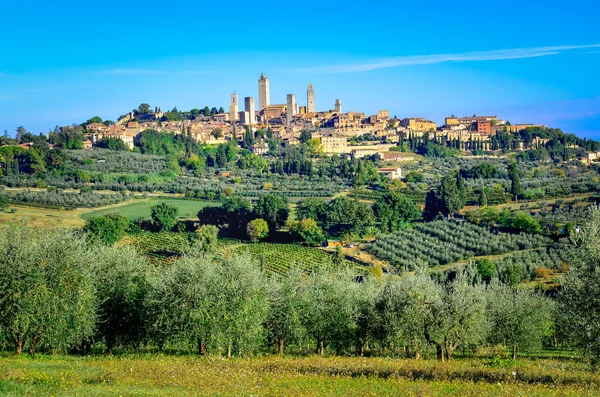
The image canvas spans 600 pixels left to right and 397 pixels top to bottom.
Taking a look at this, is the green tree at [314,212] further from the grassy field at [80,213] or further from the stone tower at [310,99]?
the stone tower at [310,99]

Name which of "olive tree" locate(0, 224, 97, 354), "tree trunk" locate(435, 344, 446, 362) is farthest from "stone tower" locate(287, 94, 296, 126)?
"olive tree" locate(0, 224, 97, 354)

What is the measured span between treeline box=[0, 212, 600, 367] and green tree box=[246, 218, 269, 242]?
27567 millimetres

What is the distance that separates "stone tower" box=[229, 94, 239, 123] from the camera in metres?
130

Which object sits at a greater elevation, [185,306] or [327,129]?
[327,129]

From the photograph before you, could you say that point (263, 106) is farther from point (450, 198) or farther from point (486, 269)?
point (486, 269)

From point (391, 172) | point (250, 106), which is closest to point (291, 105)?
point (250, 106)

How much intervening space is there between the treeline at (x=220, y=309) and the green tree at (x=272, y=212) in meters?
29.8

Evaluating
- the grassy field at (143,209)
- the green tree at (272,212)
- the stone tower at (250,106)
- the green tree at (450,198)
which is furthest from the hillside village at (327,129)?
the green tree at (272,212)

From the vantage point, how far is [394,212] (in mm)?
49312

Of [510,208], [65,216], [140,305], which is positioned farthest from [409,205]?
[140,305]

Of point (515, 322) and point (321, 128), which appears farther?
point (321, 128)

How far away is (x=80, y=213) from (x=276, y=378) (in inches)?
1697

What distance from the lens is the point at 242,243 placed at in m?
46.2

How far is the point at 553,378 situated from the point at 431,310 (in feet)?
15.5
